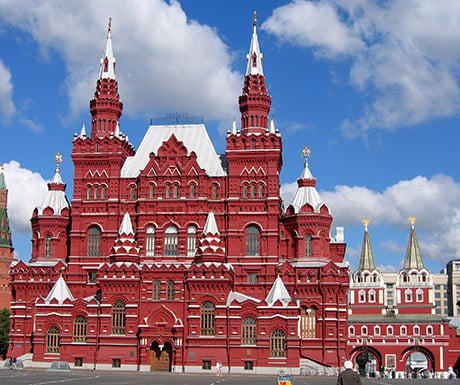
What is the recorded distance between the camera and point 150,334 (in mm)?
69938

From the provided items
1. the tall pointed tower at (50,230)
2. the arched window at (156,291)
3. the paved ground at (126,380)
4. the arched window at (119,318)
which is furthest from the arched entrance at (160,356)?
the tall pointed tower at (50,230)

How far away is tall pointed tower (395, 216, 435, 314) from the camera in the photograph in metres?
119

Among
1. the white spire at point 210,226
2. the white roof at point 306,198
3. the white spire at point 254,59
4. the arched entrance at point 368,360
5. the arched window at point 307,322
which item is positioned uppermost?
the white spire at point 254,59

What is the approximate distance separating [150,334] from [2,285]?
A: 58134mm

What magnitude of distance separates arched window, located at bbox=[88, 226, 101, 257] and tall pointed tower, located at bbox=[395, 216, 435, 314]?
60.4m

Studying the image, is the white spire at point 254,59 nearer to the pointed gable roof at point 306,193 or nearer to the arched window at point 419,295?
the pointed gable roof at point 306,193

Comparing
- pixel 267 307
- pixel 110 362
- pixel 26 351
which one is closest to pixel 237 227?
pixel 267 307

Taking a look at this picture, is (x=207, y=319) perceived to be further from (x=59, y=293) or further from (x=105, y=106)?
(x=105, y=106)

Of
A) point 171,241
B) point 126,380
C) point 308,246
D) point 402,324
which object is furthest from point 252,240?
point 402,324

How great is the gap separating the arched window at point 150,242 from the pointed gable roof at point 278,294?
1377 cm

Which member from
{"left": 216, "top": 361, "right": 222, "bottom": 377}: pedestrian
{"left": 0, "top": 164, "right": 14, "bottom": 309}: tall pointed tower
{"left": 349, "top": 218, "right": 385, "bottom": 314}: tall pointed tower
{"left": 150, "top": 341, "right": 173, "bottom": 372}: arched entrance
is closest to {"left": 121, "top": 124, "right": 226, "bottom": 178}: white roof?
{"left": 150, "top": 341, "right": 173, "bottom": 372}: arched entrance

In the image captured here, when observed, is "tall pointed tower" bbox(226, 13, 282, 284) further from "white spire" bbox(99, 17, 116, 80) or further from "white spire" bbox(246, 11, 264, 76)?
"white spire" bbox(99, 17, 116, 80)

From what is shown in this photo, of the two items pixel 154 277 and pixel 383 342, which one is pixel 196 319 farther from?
pixel 383 342

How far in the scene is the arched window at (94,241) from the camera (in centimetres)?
7788
